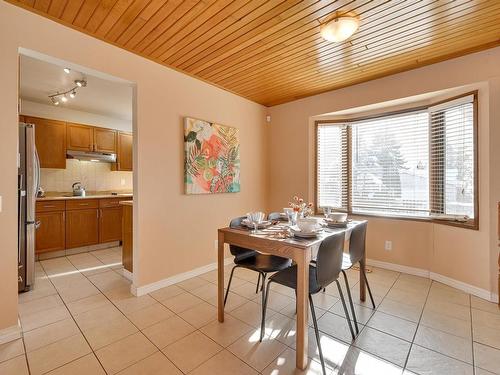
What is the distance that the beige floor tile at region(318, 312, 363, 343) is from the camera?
1.93 metres

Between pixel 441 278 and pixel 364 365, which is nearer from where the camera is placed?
pixel 364 365

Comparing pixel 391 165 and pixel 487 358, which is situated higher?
pixel 391 165

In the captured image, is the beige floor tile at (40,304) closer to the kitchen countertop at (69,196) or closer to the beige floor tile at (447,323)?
the kitchen countertop at (69,196)

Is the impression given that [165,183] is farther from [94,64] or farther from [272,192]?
[272,192]

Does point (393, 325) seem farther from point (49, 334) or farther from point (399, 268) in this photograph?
point (49, 334)

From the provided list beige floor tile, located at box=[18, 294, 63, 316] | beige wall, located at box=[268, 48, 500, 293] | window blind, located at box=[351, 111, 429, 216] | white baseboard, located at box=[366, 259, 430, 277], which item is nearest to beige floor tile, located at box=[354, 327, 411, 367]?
beige wall, located at box=[268, 48, 500, 293]

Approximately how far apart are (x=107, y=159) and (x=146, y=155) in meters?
2.60

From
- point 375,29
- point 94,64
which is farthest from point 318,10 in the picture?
point 94,64

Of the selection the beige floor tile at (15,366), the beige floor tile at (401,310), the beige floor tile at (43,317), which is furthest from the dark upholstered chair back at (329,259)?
the beige floor tile at (43,317)

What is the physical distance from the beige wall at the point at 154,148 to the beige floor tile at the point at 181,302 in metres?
0.39

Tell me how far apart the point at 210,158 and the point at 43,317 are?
2.34m

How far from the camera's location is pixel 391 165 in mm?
3418

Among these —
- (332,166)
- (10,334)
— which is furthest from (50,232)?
(332,166)

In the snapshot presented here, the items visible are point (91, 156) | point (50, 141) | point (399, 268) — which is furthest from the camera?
point (91, 156)
